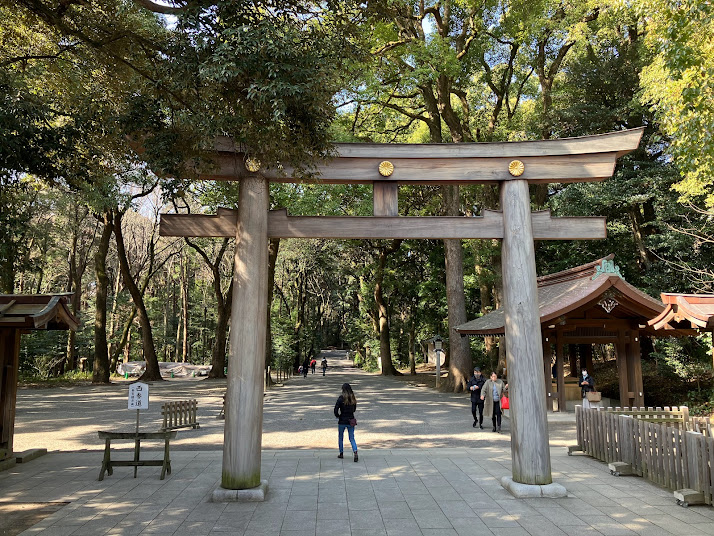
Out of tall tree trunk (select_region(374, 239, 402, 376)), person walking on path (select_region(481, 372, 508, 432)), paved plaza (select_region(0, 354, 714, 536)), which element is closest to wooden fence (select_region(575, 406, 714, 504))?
paved plaza (select_region(0, 354, 714, 536))

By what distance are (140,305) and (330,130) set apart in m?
15.8

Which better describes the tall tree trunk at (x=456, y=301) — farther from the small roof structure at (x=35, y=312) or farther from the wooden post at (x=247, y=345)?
the wooden post at (x=247, y=345)

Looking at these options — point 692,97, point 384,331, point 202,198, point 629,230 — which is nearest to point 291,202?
point 202,198

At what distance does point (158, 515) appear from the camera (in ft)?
20.0

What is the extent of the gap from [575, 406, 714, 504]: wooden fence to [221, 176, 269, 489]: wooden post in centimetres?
600

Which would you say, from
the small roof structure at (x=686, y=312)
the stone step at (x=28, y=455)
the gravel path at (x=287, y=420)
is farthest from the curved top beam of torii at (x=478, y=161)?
the stone step at (x=28, y=455)

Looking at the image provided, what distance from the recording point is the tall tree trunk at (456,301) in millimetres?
22250

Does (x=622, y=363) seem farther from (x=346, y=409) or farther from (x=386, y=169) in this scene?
(x=386, y=169)

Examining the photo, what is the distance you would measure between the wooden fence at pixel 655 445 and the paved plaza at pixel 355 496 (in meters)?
0.26

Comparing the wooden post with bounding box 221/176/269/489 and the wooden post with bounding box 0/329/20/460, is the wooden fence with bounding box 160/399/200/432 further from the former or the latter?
the wooden post with bounding box 221/176/269/489

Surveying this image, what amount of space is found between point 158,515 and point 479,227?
5.95m

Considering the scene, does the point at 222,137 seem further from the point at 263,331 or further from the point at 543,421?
the point at 543,421

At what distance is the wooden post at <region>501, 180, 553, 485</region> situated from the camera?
6.82 meters

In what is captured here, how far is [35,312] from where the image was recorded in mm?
9203
